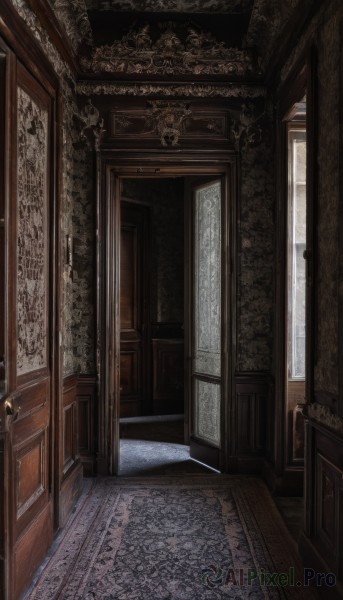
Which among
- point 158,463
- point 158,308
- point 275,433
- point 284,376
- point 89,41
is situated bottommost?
point 158,463

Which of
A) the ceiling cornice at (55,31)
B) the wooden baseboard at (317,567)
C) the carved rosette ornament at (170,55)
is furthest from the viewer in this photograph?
the carved rosette ornament at (170,55)

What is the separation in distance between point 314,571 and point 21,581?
1491mm

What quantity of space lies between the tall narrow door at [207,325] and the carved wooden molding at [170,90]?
0.72 metres

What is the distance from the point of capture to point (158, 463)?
4574mm

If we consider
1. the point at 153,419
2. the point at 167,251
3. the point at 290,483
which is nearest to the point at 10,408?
the point at 290,483

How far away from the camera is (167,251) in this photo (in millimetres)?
6953

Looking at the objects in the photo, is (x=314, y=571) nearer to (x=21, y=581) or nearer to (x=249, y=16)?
(x=21, y=581)

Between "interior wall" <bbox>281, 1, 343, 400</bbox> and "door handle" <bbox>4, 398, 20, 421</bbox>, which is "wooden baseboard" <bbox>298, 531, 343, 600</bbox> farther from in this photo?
"door handle" <bbox>4, 398, 20, 421</bbox>

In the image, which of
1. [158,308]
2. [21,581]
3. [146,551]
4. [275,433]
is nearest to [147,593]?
[146,551]

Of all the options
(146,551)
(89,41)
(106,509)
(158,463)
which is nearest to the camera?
(146,551)

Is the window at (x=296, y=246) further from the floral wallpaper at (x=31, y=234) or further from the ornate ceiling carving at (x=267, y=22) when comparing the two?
the floral wallpaper at (x=31, y=234)

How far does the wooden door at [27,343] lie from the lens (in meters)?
2.34

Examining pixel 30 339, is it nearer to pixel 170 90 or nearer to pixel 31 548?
pixel 31 548

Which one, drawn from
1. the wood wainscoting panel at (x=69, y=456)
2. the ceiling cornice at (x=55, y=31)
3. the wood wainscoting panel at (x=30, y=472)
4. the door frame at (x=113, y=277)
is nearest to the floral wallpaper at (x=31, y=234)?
the wood wainscoting panel at (x=30, y=472)
